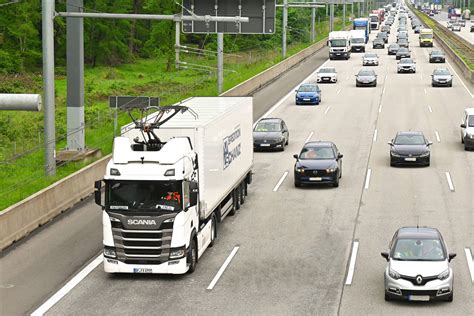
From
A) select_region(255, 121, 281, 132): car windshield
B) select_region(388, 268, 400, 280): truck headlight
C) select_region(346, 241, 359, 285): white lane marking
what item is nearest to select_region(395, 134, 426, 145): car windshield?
select_region(255, 121, 281, 132): car windshield

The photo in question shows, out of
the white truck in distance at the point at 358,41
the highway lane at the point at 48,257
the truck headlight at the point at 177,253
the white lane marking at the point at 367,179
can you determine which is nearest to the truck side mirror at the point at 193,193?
the truck headlight at the point at 177,253

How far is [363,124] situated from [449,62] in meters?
43.2

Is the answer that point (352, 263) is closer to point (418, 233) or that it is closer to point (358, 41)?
point (418, 233)

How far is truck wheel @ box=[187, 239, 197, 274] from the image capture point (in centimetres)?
2382

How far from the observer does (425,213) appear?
31.5 metres

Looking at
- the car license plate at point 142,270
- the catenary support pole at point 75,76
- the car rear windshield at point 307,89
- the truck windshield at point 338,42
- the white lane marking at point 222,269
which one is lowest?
the white lane marking at point 222,269

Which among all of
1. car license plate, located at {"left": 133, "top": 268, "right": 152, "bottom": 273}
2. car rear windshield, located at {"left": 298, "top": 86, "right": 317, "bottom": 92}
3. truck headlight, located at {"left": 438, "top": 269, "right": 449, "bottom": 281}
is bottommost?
car license plate, located at {"left": 133, "top": 268, "right": 152, "bottom": 273}

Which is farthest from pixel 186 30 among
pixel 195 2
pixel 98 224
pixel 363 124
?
pixel 98 224

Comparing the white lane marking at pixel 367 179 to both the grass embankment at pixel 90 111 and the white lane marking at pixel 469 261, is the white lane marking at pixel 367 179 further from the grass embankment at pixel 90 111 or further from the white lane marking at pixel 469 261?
the grass embankment at pixel 90 111

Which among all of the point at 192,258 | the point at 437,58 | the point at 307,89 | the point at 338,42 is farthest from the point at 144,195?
the point at 338,42

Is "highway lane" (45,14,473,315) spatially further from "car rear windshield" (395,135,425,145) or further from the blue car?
the blue car

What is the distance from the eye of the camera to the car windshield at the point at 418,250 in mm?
21891

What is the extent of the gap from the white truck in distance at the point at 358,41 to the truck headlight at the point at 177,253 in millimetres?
85957

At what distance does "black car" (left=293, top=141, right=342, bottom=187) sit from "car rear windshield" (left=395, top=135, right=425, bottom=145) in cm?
504
